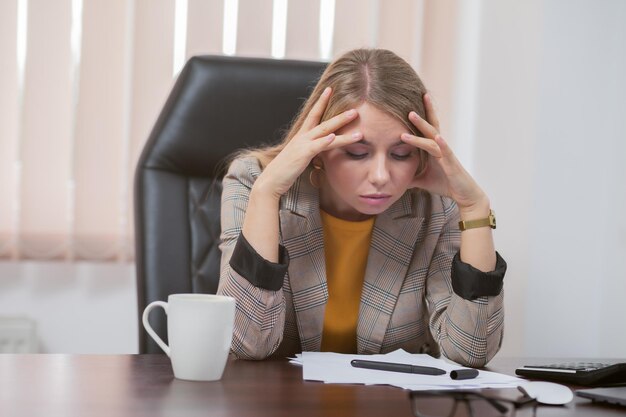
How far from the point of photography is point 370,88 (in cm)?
134

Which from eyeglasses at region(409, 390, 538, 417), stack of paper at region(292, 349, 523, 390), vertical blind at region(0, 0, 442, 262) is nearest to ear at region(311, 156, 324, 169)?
stack of paper at region(292, 349, 523, 390)

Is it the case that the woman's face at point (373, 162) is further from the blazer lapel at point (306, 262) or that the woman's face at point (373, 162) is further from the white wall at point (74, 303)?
the white wall at point (74, 303)

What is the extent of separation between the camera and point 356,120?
4.26 ft

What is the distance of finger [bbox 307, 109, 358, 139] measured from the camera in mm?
1285

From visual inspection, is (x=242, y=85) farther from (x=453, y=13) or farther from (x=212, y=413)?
(x=453, y=13)

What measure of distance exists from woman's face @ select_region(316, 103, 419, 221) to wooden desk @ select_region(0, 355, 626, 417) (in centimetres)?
35

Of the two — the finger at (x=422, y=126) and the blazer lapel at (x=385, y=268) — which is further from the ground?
the finger at (x=422, y=126)

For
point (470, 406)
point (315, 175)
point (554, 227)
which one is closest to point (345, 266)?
point (315, 175)

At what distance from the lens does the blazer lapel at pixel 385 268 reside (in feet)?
4.53

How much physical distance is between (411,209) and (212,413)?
2.56ft

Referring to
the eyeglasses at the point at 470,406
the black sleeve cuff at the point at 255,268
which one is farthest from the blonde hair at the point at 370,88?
the eyeglasses at the point at 470,406

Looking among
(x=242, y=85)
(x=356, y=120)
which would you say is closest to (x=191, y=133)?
(x=242, y=85)

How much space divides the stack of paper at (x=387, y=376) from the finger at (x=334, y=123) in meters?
0.36

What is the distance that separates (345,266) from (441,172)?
233 millimetres
